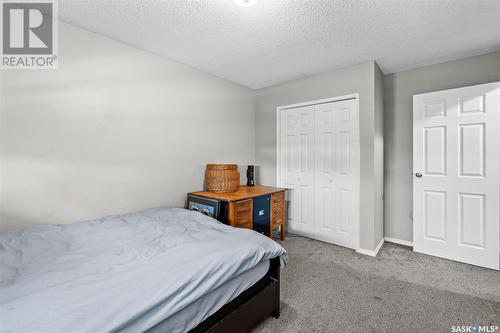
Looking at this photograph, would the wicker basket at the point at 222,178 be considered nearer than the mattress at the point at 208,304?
No

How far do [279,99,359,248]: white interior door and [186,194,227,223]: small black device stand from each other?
1464 mm

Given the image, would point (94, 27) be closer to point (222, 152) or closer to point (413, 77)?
point (222, 152)

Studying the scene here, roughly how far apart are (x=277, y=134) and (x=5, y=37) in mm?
3091

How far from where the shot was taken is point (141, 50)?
2.50 m

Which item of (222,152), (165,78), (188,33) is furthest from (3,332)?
(222,152)

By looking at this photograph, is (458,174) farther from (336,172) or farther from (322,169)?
(322,169)

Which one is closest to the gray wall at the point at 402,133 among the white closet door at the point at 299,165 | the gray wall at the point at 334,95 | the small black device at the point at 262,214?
the gray wall at the point at 334,95

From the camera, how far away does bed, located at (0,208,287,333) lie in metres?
0.86

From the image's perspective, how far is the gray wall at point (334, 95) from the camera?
9.21 ft

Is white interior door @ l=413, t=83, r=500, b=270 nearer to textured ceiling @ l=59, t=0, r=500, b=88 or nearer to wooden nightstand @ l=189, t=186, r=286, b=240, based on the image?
textured ceiling @ l=59, t=0, r=500, b=88

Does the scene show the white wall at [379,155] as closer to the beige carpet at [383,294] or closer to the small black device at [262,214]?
the beige carpet at [383,294]

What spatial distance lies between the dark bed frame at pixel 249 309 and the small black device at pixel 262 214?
114 centimetres

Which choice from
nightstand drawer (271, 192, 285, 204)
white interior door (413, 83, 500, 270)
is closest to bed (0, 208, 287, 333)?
nightstand drawer (271, 192, 285, 204)

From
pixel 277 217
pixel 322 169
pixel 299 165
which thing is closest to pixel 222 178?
pixel 277 217
